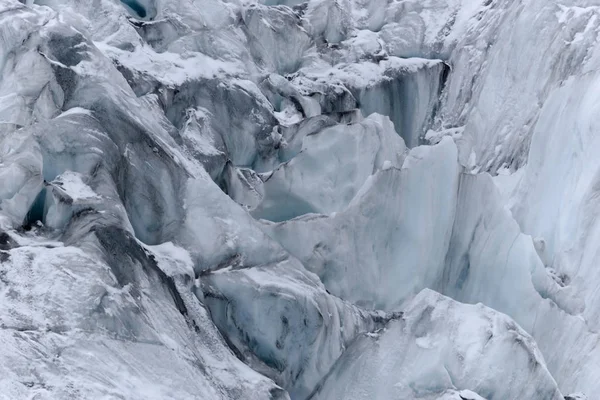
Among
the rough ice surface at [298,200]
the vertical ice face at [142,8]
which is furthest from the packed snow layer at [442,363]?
the vertical ice face at [142,8]

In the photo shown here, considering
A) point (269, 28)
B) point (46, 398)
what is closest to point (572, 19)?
point (269, 28)

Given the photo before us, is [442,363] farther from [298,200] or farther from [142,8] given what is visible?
[142,8]

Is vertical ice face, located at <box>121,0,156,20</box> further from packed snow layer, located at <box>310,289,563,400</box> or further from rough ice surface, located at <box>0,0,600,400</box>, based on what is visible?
packed snow layer, located at <box>310,289,563,400</box>

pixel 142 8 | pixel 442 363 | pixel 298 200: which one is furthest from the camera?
pixel 142 8

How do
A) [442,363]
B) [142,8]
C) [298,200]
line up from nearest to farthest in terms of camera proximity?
[442,363]
[298,200]
[142,8]

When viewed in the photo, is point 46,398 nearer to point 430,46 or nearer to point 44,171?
point 44,171

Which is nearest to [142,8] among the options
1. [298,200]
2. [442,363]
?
[298,200]

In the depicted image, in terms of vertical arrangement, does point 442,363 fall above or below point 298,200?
above

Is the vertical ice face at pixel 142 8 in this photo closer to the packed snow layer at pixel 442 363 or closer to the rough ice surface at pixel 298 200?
the rough ice surface at pixel 298 200
